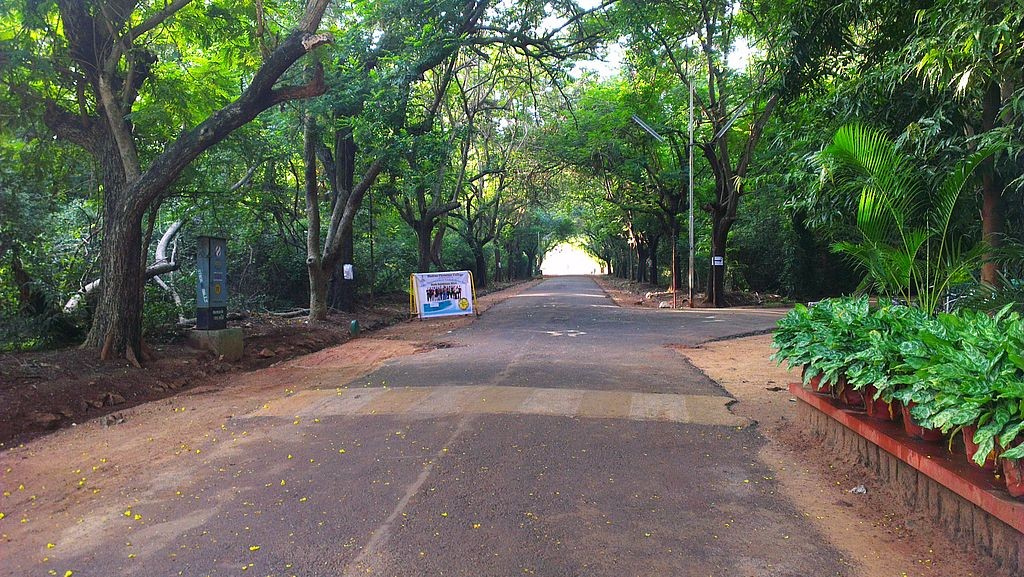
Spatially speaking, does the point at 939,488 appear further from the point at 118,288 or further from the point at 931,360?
the point at 118,288

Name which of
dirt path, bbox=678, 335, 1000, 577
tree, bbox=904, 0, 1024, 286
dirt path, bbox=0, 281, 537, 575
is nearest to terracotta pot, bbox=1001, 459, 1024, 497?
dirt path, bbox=678, 335, 1000, 577

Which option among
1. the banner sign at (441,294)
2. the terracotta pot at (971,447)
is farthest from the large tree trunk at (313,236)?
the terracotta pot at (971,447)

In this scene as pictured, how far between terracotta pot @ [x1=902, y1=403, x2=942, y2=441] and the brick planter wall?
0.21 ft

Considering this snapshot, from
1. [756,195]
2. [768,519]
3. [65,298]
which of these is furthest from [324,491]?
[756,195]

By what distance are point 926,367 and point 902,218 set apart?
9.05ft

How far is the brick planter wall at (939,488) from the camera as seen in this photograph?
3076 millimetres

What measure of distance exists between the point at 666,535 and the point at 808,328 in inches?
109

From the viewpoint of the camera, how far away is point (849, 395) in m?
5.11

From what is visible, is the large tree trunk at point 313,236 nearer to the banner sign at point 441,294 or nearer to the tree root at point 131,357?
the banner sign at point 441,294

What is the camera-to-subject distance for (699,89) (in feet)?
74.7

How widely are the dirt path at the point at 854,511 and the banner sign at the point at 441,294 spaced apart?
539 inches

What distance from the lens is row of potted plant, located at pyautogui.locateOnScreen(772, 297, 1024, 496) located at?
3025mm

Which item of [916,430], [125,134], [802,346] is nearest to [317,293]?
[125,134]

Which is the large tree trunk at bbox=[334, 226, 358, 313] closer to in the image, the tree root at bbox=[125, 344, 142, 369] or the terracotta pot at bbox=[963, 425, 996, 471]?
the tree root at bbox=[125, 344, 142, 369]
